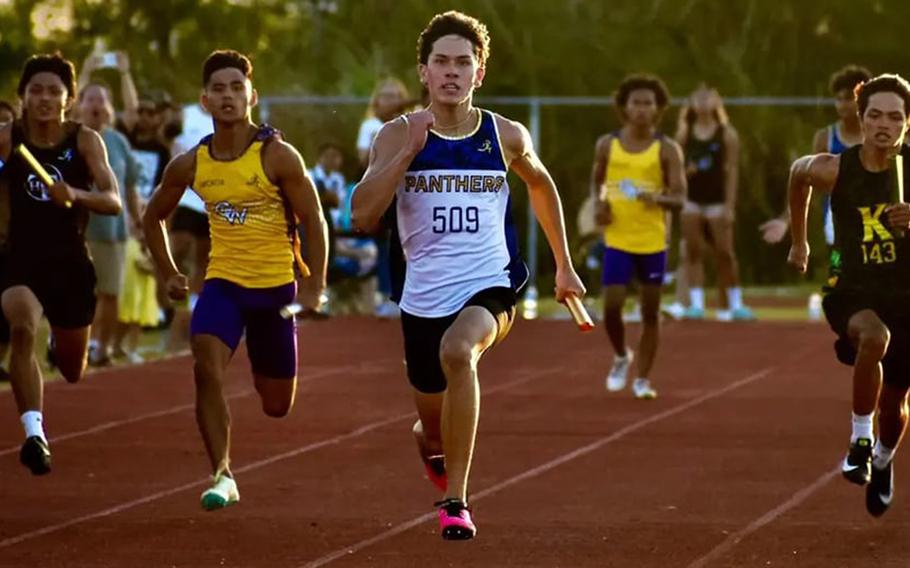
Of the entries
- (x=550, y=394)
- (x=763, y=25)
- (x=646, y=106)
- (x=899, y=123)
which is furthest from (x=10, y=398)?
(x=763, y=25)

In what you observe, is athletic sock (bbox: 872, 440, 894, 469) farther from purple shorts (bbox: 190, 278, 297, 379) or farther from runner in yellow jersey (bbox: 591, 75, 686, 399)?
runner in yellow jersey (bbox: 591, 75, 686, 399)

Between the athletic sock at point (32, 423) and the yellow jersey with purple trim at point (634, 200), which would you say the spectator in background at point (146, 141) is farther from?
the athletic sock at point (32, 423)

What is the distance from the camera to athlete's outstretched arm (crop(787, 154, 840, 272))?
10578mm

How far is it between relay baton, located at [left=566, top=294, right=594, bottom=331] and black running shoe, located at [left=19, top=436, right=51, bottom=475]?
10.2 feet

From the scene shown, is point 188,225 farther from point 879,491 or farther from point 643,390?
point 879,491

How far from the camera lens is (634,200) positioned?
54.4 feet

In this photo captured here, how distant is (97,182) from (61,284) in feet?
1.98

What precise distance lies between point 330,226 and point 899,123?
1344cm

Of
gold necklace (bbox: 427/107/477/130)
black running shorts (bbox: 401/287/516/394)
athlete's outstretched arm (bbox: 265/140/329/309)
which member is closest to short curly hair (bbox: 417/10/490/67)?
gold necklace (bbox: 427/107/477/130)

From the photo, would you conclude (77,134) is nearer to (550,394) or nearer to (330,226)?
(550,394)

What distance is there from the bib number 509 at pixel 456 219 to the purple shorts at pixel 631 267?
273 inches

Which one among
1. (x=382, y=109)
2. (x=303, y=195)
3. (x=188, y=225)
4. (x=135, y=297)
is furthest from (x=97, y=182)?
(x=382, y=109)

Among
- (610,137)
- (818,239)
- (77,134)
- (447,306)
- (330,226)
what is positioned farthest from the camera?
(818,239)

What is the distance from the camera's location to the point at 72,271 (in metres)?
11.9
